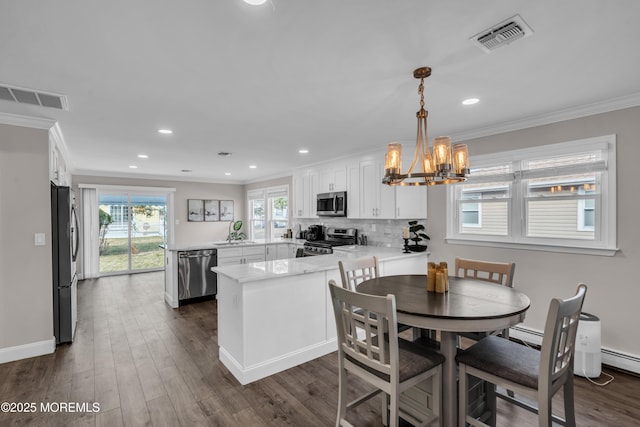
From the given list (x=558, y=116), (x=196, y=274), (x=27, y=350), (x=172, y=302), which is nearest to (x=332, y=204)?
(x=196, y=274)

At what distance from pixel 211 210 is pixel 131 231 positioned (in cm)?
199

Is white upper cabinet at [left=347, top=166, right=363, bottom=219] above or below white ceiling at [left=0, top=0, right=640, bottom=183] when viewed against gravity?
below

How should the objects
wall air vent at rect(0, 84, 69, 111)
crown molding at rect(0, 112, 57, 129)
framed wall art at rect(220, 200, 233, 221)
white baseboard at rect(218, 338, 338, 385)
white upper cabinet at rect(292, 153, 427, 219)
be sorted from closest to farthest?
1. wall air vent at rect(0, 84, 69, 111)
2. white baseboard at rect(218, 338, 338, 385)
3. crown molding at rect(0, 112, 57, 129)
4. white upper cabinet at rect(292, 153, 427, 219)
5. framed wall art at rect(220, 200, 233, 221)

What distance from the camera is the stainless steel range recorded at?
16.8ft

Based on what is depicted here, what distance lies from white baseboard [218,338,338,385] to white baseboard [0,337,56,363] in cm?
183

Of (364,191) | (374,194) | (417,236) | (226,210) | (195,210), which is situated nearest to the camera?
(417,236)

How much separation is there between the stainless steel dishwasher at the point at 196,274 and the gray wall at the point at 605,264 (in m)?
4.30

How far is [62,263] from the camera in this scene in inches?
133

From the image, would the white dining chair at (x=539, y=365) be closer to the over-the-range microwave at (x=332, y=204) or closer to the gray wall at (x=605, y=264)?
the gray wall at (x=605, y=264)

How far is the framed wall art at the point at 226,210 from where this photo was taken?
881 cm

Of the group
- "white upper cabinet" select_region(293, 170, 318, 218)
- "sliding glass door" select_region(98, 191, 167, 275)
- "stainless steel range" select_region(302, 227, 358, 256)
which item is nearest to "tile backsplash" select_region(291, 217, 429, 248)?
"stainless steel range" select_region(302, 227, 358, 256)

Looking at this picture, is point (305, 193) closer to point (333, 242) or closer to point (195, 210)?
point (333, 242)

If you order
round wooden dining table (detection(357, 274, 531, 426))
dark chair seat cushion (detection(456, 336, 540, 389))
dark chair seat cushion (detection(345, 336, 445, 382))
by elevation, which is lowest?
dark chair seat cushion (detection(345, 336, 445, 382))

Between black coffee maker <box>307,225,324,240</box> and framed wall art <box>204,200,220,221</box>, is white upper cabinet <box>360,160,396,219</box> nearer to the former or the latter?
black coffee maker <box>307,225,324,240</box>
